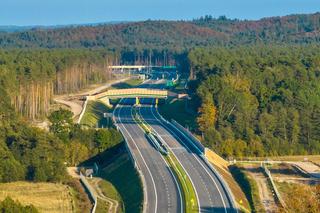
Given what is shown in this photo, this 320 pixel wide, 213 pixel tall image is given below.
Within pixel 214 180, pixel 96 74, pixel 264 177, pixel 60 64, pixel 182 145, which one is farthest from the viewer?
pixel 96 74

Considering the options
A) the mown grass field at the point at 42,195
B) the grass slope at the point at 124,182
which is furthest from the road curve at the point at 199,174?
the mown grass field at the point at 42,195

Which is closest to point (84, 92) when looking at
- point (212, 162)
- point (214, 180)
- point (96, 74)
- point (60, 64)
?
point (60, 64)

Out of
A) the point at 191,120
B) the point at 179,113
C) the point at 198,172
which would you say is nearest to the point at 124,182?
the point at 198,172

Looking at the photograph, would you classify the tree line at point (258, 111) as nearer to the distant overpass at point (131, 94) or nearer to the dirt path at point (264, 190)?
the dirt path at point (264, 190)

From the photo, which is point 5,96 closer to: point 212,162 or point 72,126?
point 72,126

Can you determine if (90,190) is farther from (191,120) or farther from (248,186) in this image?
(191,120)

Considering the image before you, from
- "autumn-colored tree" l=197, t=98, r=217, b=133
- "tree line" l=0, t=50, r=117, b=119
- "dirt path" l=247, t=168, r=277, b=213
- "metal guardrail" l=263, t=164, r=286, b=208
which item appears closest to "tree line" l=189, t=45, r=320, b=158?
"autumn-colored tree" l=197, t=98, r=217, b=133
